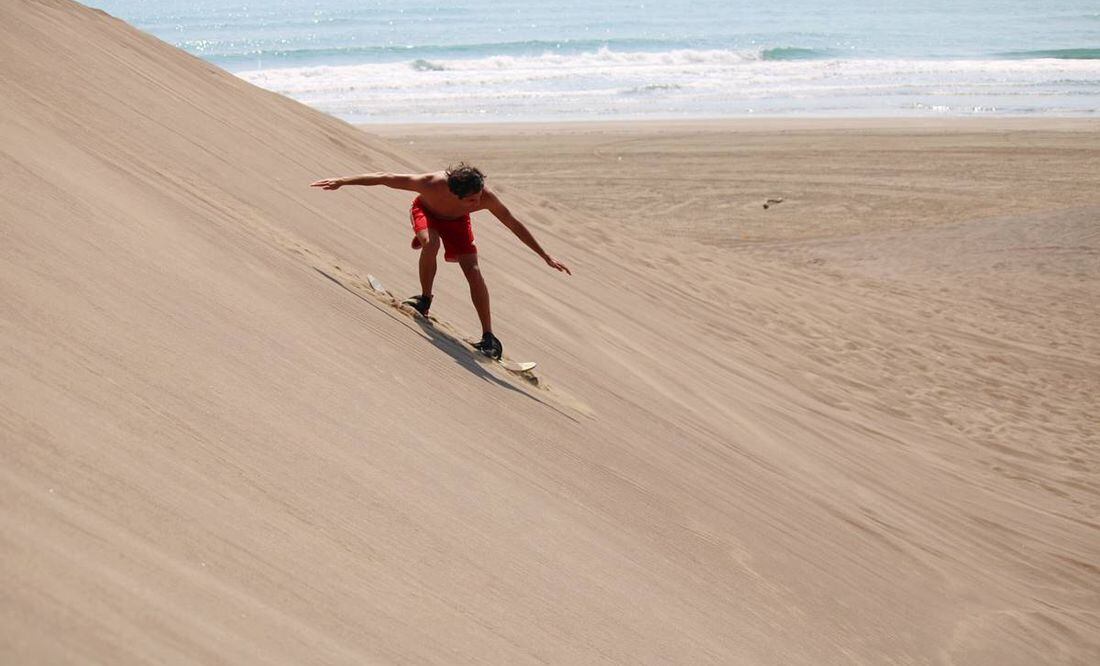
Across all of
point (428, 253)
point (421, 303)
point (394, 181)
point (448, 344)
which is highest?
point (394, 181)

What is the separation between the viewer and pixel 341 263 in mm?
6023

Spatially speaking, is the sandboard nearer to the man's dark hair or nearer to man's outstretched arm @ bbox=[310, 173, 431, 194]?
man's outstretched arm @ bbox=[310, 173, 431, 194]

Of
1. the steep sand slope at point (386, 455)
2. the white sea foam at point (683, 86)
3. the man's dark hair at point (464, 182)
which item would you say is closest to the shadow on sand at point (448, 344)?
the steep sand slope at point (386, 455)

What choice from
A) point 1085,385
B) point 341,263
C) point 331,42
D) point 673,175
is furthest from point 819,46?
point 341,263

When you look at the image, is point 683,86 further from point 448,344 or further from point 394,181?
point 448,344

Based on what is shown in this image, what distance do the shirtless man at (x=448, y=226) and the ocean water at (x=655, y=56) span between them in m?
22.3

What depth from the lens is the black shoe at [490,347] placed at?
5.51 m

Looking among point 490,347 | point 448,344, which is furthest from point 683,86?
point 448,344

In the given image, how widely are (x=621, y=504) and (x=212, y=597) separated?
220cm

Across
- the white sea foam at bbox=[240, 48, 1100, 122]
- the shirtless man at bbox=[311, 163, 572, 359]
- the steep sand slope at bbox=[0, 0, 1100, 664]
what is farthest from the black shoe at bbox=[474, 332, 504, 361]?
the white sea foam at bbox=[240, 48, 1100, 122]

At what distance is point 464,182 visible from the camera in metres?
5.21

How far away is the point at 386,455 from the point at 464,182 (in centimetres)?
176

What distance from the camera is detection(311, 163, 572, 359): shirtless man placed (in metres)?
5.39

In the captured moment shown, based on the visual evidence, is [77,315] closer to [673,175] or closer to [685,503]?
[685,503]
